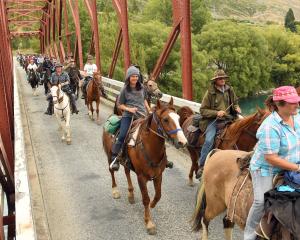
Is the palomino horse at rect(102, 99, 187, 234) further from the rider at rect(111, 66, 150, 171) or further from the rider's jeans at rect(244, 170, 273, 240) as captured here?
the rider's jeans at rect(244, 170, 273, 240)

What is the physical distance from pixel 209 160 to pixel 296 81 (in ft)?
230

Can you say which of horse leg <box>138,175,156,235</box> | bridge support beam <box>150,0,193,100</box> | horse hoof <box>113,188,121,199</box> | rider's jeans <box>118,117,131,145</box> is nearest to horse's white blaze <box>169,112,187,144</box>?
horse leg <box>138,175,156,235</box>

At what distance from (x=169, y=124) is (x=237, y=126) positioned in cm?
135

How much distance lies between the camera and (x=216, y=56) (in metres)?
57.6

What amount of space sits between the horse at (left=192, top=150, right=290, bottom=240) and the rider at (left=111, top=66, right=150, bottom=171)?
185 cm

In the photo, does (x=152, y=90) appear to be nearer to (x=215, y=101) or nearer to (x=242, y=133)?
(x=215, y=101)

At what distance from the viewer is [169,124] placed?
5340mm

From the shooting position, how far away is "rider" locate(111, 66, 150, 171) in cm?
647

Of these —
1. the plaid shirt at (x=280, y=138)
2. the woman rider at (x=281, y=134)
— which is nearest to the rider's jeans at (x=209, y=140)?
the woman rider at (x=281, y=134)

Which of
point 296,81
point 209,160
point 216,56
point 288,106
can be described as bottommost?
point 296,81

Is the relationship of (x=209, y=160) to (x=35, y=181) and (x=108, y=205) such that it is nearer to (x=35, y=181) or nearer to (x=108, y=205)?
(x=108, y=205)

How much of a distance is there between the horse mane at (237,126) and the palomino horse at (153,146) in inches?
45.6

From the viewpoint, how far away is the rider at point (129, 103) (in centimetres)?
647

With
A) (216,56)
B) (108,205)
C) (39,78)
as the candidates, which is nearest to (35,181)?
(108,205)
